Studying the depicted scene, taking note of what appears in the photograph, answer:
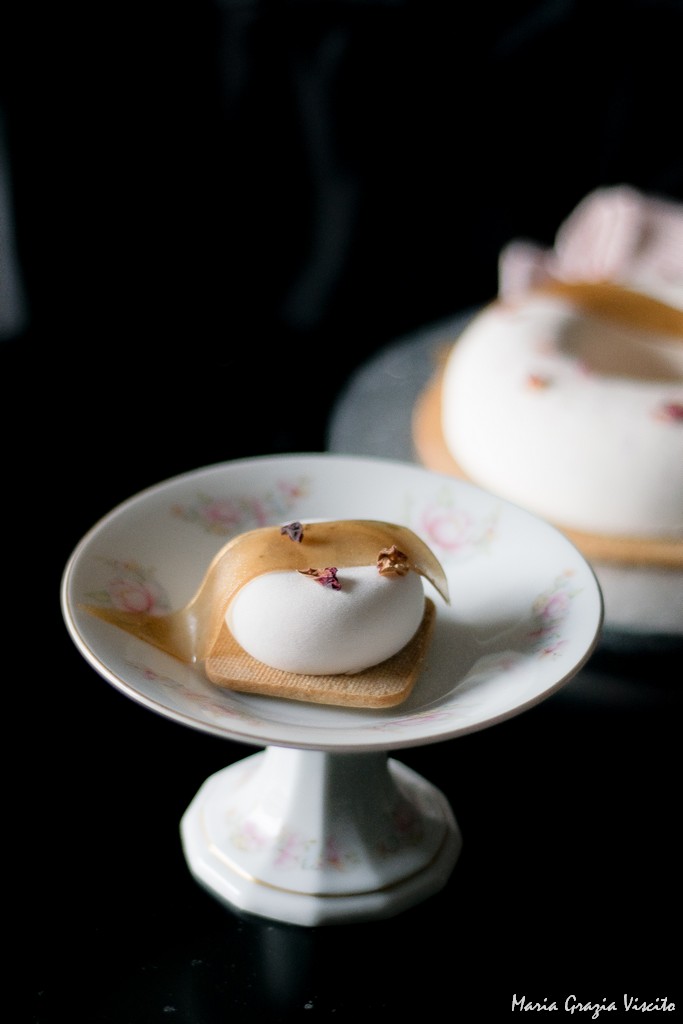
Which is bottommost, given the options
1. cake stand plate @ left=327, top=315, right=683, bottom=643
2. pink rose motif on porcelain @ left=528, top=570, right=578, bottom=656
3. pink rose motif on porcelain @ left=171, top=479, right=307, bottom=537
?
cake stand plate @ left=327, top=315, right=683, bottom=643

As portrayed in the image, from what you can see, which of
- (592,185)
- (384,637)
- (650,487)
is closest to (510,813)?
(384,637)

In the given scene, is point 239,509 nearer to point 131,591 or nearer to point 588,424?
point 131,591

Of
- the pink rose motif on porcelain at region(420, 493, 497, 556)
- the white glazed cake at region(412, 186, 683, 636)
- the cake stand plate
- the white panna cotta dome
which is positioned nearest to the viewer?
the white panna cotta dome

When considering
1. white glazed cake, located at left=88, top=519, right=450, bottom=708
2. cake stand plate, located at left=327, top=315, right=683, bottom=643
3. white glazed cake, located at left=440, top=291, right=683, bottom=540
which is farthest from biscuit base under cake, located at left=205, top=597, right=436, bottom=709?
white glazed cake, located at left=440, top=291, right=683, bottom=540

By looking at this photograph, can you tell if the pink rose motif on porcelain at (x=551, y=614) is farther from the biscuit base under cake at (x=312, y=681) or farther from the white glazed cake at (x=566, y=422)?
the white glazed cake at (x=566, y=422)

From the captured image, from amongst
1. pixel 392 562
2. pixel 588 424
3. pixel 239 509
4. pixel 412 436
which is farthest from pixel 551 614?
pixel 412 436

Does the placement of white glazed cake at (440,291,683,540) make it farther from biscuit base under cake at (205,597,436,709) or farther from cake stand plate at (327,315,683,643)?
biscuit base under cake at (205,597,436,709)
